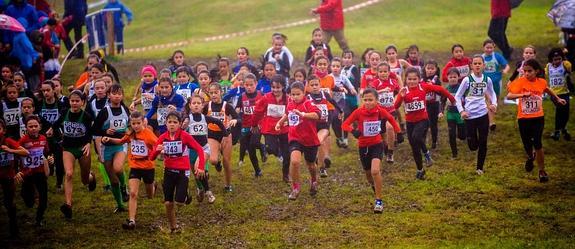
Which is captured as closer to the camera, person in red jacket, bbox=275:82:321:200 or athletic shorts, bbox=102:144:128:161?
athletic shorts, bbox=102:144:128:161

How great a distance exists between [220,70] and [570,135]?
27.4 feet

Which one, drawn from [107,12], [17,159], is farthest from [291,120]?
[107,12]

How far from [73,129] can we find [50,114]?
4.39ft

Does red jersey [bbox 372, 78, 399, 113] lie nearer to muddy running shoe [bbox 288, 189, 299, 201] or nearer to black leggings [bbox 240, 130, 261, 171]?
black leggings [bbox 240, 130, 261, 171]

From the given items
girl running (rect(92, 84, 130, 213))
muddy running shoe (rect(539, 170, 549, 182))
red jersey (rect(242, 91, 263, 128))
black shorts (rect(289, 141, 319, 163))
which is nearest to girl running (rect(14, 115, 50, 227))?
girl running (rect(92, 84, 130, 213))

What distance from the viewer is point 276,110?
15.2 metres

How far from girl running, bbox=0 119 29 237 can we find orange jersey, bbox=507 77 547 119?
9.06 metres

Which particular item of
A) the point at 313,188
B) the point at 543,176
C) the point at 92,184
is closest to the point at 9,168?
the point at 92,184

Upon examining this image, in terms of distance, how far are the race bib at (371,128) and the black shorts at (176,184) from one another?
10.8ft

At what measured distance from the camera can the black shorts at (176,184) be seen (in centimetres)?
1261

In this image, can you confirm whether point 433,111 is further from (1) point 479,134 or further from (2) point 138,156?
(2) point 138,156

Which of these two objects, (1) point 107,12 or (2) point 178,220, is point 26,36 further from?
(2) point 178,220

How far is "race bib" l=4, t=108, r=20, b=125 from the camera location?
47.4 ft

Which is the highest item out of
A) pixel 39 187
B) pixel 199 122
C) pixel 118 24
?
pixel 118 24
